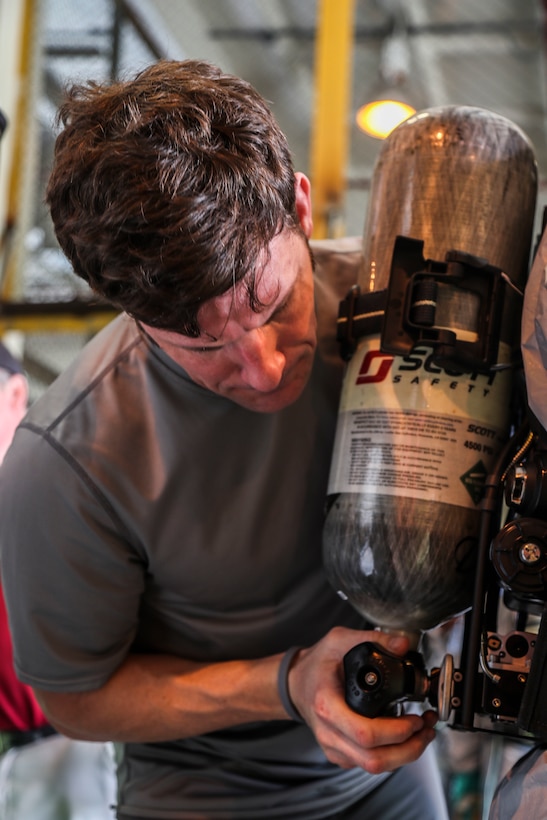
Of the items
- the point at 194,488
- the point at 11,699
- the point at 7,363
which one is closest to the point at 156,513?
the point at 194,488

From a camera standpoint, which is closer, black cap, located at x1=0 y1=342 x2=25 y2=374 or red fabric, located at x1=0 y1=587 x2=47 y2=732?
red fabric, located at x1=0 y1=587 x2=47 y2=732

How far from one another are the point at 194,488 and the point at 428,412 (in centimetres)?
37

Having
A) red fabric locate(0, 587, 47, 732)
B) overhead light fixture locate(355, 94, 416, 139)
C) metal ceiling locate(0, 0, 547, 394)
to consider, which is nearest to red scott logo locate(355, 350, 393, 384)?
red fabric locate(0, 587, 47, 732)

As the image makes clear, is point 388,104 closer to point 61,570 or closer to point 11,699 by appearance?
point 11,699

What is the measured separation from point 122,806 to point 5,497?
57 cm

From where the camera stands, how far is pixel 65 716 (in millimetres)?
1475

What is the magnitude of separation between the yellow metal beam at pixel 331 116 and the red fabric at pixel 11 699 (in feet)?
5.36

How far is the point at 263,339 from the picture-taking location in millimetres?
1145

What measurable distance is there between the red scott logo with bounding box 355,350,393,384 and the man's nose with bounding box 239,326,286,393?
0.35 feet

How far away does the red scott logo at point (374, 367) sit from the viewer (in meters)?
1.20

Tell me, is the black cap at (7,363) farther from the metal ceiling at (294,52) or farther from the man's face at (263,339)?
the man's face at (263,339)

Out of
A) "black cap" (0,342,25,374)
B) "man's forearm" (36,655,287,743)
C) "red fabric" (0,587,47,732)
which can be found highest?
"black cap" (0,342,25,374)

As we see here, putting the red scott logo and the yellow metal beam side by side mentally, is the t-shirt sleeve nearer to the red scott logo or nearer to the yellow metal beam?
the red scott logo

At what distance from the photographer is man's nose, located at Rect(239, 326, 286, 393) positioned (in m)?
1.14
